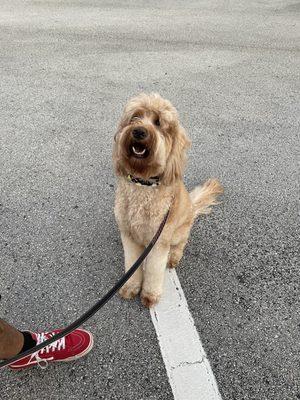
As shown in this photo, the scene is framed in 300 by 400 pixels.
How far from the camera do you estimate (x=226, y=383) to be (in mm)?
2348

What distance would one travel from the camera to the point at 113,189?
3.82 meters

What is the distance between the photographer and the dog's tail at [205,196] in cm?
348

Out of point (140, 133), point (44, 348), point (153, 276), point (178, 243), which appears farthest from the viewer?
point (178, 243)

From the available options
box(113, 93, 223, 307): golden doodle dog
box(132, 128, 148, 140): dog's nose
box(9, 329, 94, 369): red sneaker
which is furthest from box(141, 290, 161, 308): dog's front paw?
box(132, 128, 148, 140): dog's nose

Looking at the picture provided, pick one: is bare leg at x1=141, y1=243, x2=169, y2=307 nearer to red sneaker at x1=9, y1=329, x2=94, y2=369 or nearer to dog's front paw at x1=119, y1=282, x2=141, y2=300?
dog's front paw at x1=119, y1=282, x2=141, y2=300

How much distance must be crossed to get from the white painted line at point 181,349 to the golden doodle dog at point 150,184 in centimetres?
13

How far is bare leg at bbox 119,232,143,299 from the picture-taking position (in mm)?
2795

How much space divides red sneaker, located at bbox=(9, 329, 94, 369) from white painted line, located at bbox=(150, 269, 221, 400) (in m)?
0.51

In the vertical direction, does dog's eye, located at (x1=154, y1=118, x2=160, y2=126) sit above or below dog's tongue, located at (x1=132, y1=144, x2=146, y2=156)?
above

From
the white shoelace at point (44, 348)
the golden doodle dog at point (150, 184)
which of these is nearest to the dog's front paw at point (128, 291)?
the golden doodle dog at point (150, 184)

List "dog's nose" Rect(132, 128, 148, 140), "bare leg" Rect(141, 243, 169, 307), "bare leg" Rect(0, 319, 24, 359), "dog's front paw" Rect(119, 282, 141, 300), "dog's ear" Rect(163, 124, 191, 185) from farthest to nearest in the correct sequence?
"dog's front paw" Rect(119, 282, 141, 300)
"bare leg" Rect(141, 243, 169, 307)
"dog's ear" Rect(163, 124, 191, 185)
"dog's nose" Rect(132, 128, 148, 140)
"bare leg" Rect(0, 319, 24, 359)

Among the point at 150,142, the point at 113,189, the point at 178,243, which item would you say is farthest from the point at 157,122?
the point at 113,189

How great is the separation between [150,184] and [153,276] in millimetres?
688

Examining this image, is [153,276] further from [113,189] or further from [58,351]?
[113,189]
